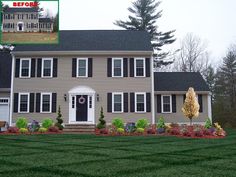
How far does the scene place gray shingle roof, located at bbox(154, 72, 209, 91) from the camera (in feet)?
83.7

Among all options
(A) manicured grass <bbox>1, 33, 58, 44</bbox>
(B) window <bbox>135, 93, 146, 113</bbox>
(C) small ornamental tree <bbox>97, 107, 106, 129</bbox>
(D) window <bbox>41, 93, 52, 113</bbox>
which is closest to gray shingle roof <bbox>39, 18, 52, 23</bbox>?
(A) manicured grass <bbox>1, 33, 58, 44</bbox>

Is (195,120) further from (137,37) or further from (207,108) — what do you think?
(137,37)

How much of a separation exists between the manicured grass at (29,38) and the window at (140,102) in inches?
265

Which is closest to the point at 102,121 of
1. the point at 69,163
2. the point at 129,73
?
the point at 129,73

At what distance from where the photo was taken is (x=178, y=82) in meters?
26.5

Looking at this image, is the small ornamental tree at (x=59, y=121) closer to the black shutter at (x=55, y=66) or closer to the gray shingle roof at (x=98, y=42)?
the black shutter at (x=55, y=66)

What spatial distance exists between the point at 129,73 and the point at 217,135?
302 inches

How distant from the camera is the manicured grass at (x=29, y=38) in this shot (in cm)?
2105

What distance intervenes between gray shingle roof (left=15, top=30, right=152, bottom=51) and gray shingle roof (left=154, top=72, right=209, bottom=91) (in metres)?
3.46

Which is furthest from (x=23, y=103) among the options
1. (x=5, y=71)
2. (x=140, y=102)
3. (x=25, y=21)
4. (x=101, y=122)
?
(x=140, y=102)

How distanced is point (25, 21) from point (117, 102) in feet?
26.7

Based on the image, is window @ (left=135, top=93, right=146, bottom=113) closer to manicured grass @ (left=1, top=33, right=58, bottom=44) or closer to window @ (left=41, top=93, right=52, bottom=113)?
window @ (left=41, top=93, right=52, bottom=113)

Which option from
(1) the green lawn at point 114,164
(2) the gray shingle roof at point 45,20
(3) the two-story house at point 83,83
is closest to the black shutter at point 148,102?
(3) the two-story house at point 83,83

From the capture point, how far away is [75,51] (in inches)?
922
